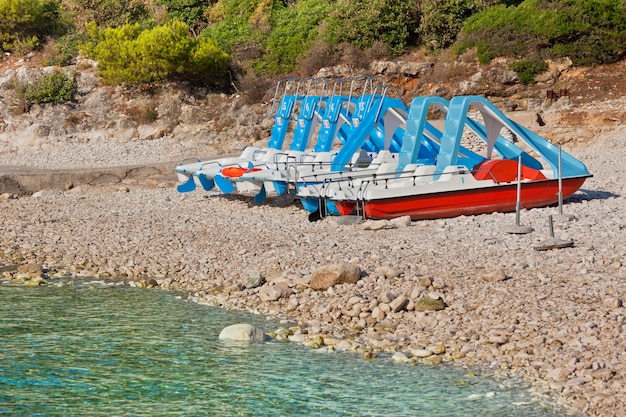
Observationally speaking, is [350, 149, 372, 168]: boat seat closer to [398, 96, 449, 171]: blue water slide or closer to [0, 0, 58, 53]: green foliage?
[398, 96, 449, 171]: blue water slide

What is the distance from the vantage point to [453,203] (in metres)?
15.6

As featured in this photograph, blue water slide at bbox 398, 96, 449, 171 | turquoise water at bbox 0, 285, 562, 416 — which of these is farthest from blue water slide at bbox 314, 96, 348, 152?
turquoise water at bbox 0, 285, 562, 416

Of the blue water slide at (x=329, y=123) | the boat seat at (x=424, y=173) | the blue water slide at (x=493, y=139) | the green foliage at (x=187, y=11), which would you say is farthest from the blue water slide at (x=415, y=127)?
the green foliage at (x=187, y=11)

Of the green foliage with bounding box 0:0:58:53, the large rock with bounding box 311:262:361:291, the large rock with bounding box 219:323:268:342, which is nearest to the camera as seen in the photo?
the large rock with bounding box 219:323:268:342

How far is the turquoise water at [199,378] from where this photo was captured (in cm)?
779

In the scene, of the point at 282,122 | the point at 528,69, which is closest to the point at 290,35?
the point at 528,69

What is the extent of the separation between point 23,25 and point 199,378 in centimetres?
3235

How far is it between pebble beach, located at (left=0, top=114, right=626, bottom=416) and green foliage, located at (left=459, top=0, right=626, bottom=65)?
11.9 m

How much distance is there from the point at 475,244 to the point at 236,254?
3.46 meters

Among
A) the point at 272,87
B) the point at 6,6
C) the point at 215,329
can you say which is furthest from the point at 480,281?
the point at 6,6

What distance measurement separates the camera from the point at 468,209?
1578 cm

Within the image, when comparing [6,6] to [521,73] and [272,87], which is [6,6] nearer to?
[272,87]

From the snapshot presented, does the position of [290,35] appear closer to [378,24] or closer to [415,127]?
[378,24]

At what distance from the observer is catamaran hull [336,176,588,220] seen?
15.5 meters
